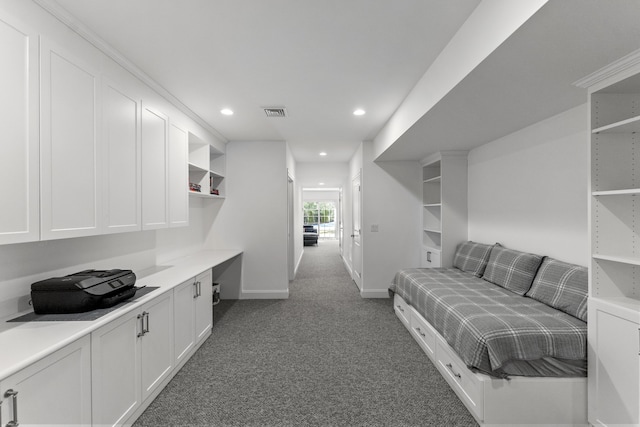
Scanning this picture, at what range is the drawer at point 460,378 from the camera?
1.88 meters

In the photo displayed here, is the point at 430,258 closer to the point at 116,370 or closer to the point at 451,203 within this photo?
the point at 451,203

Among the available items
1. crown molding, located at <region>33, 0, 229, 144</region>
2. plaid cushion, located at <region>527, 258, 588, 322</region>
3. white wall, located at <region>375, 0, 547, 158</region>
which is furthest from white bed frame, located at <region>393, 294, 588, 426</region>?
crown molding, located at <region>33, 0, 229, 144</region>

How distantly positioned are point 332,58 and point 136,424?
2.87 m

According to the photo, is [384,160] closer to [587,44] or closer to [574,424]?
[587,44]

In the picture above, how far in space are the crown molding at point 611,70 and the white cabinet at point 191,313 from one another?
10.8 feet

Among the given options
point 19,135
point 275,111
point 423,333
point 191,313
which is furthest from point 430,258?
point 19,135

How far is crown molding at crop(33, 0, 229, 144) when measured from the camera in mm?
1613

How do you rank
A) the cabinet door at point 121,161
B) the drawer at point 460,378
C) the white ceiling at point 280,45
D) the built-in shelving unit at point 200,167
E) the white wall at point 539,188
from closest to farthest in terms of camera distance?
the white ceiling at point 280,45 < the drawer at point 460,378 < the cabinet door at point 121,161 < the white wall at point 539,188 < the built-in shelving unit at point 200,167

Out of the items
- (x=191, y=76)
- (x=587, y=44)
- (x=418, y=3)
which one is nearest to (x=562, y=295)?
(x=587, y=44)

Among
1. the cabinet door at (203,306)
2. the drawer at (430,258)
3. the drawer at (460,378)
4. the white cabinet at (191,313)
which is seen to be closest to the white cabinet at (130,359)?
the white cabinet at (191,313)

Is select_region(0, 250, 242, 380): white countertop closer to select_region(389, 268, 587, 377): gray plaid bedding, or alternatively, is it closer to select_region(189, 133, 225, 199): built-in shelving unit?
select_region(189, 133, 225, 199): built-in shelving unit

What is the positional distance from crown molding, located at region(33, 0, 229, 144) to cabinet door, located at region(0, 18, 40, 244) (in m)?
0.26

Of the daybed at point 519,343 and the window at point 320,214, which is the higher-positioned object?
the window at point 320,214

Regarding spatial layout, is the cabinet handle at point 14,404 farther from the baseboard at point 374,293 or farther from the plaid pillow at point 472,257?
the baseboard at point 374,293
